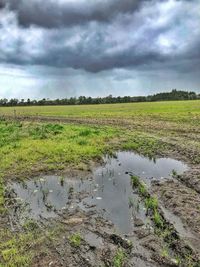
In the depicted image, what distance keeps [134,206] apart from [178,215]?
4.25ft

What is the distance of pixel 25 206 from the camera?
10.0 metres

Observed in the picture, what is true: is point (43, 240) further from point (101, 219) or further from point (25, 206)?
point (25, 206)

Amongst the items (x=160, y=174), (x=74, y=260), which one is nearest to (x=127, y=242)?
(x=74, y=260)

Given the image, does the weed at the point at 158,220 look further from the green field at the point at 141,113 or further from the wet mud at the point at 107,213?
the green field at the point at 141,113

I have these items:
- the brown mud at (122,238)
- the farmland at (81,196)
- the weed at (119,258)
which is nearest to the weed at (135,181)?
the farmland at (81,196)

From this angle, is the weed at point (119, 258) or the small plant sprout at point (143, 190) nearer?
the weed at point (119, 258)

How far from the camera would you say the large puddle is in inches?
370

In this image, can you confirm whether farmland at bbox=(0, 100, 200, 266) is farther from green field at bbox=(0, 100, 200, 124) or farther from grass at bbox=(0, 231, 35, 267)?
green field at bbox=(0, 100, 200, 124)

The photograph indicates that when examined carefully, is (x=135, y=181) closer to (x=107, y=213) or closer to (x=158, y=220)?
(x=107, y=213)

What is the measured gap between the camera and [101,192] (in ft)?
37.3

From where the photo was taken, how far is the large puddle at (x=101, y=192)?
939cm

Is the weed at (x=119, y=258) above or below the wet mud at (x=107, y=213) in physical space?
above

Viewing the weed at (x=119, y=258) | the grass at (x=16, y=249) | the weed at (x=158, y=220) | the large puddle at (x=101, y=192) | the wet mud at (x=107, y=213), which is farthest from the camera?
the large puddle at (x=101, y=192)

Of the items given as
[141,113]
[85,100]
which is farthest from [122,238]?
[85,100]
